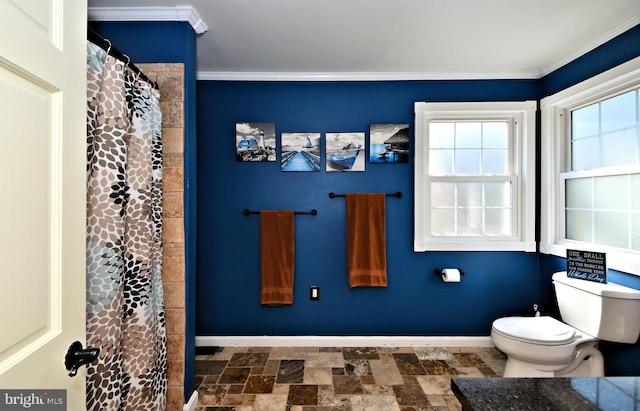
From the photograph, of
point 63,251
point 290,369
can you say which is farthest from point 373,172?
point 63,251

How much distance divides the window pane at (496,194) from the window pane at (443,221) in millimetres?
331

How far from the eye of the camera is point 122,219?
4.15 ft

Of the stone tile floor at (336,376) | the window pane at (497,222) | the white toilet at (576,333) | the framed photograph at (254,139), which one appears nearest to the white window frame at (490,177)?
the window pane at (497,222)

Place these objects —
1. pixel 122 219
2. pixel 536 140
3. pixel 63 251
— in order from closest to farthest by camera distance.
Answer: pixel 63 251, pixel 122 219, pixel 536 140

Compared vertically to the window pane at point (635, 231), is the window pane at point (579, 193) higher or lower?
higher

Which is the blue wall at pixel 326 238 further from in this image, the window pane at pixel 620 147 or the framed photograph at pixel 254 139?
the window pane at pixel 620 147

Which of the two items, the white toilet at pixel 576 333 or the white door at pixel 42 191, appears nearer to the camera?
the white door at pixel 42 191

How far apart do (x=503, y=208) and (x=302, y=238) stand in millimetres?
1805

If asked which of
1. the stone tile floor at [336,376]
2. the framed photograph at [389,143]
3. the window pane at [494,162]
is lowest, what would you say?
the stone tile floor at [336,376]

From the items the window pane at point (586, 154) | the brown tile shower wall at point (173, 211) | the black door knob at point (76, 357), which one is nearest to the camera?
the black door knob at point (76, 357)

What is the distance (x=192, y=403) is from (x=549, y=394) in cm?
188

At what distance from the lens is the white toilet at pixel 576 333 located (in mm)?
1727

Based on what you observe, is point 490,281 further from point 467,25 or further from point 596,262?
point 467,25

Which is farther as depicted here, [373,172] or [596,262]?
[373,172]
